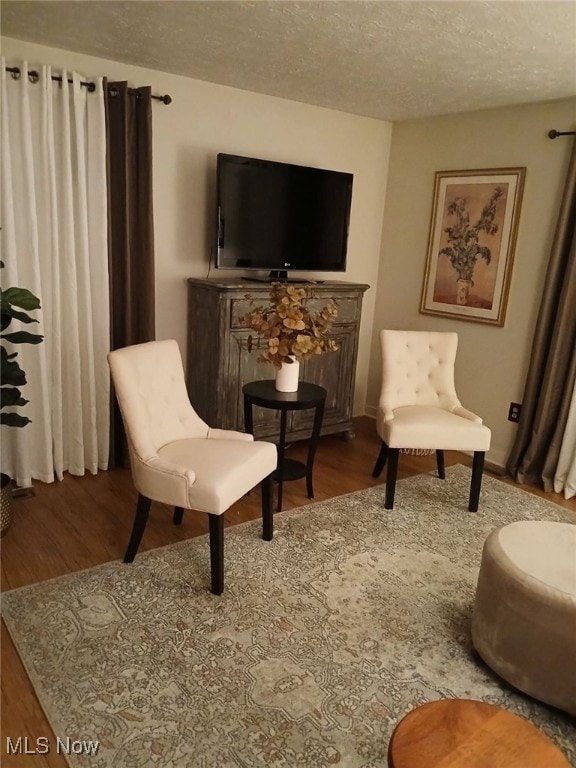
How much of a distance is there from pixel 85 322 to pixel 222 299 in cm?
80

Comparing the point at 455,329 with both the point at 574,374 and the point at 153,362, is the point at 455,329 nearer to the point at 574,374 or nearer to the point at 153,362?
the point at 574,374

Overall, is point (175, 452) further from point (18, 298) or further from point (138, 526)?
point (18, 298)

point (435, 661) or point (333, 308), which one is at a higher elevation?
point (333, 308)

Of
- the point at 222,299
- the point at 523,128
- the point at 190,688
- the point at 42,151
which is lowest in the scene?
the point at 190,688

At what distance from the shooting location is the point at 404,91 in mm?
3559

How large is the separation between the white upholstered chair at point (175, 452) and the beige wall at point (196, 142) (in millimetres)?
1015

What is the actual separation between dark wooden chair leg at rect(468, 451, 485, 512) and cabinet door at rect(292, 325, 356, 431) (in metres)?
1.20

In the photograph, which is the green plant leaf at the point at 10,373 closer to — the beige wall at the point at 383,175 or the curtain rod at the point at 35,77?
the beige wall at the point at 383,175

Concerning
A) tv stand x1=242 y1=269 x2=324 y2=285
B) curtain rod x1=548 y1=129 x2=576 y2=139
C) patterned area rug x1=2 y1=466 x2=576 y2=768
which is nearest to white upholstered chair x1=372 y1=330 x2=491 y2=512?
patterned area rug x1=2 y1=466 x2=576 y2=768

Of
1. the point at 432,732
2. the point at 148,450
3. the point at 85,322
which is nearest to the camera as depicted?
the point at 432,732

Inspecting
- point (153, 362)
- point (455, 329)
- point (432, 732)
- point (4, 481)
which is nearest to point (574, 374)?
point (455, 329)

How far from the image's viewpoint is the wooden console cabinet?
355 centimetres

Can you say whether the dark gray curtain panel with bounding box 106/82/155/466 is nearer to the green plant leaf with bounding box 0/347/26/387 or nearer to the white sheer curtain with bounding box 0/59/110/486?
the white sheer curtain with bounding box 0/59/110/486

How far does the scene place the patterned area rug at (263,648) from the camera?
5.76ft
